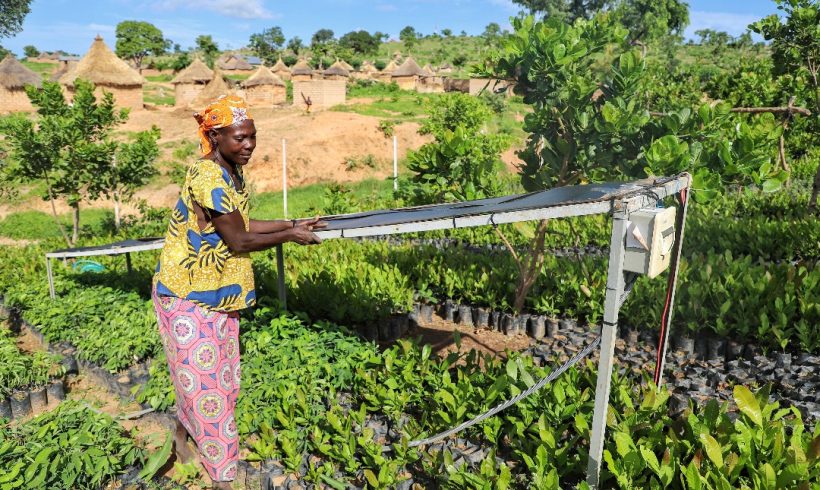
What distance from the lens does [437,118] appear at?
460 inches

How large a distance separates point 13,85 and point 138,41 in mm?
43307

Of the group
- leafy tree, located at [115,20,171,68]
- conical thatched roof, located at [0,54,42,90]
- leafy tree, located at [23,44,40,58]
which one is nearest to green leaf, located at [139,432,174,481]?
conical thatched roof, located at [0,54,42,90]

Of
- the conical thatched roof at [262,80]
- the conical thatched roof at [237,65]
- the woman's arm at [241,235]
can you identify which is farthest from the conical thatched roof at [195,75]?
the woman's arm at [241,235]

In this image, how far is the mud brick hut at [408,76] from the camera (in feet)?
126

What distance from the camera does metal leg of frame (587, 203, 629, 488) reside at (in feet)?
7.06

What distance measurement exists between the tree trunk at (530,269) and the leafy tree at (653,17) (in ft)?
137

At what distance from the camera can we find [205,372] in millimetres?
2883

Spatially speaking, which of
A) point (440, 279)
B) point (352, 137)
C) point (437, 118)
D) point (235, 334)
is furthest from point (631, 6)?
point (235, 334)

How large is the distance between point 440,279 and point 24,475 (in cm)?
388

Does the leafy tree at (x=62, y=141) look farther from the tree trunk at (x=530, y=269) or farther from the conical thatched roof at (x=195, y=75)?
the conical thatched roof at (x=195, y=75)

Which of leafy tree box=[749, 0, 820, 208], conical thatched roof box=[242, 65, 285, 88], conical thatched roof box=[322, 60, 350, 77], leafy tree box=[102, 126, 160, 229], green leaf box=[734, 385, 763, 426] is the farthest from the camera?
conical thatched roof box=[322, 60, 350, 77]

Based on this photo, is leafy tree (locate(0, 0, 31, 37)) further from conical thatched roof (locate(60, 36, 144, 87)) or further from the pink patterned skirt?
the pink patterned skirt

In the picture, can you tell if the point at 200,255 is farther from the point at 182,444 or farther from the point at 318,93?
the point at 318,93

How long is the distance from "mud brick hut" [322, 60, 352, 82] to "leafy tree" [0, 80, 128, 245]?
29.7 meters
